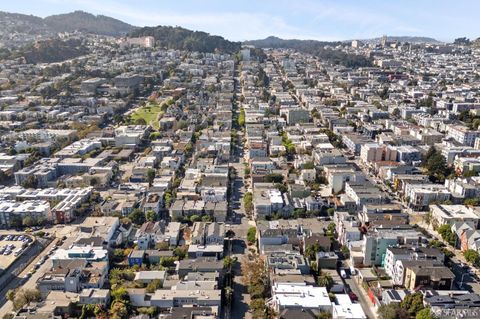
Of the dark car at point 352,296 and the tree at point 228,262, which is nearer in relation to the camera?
the dark car at point 352,296

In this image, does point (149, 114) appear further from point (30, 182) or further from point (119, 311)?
point (119, 311)

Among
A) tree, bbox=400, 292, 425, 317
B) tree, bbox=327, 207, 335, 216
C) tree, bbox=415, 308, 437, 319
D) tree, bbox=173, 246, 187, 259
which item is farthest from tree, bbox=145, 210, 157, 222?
tree, bbox=415, 308, 437, 319

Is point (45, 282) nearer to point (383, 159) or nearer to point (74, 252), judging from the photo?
point (74, 252)

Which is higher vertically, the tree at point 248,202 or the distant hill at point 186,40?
the distant hill at point 186,40

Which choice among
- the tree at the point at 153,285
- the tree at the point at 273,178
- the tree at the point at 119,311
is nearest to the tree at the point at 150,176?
the tree at the point at 273,178

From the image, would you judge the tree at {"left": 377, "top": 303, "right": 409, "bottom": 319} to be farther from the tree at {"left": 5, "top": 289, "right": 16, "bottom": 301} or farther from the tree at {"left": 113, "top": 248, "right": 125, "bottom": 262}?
the tree at {"left": 5, "top": 289, "right": 16, "bottom": 301}

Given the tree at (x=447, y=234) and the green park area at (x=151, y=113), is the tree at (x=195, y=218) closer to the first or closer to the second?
the tree at (x=447, y=234)

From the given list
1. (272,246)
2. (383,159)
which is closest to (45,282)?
(272,246)
